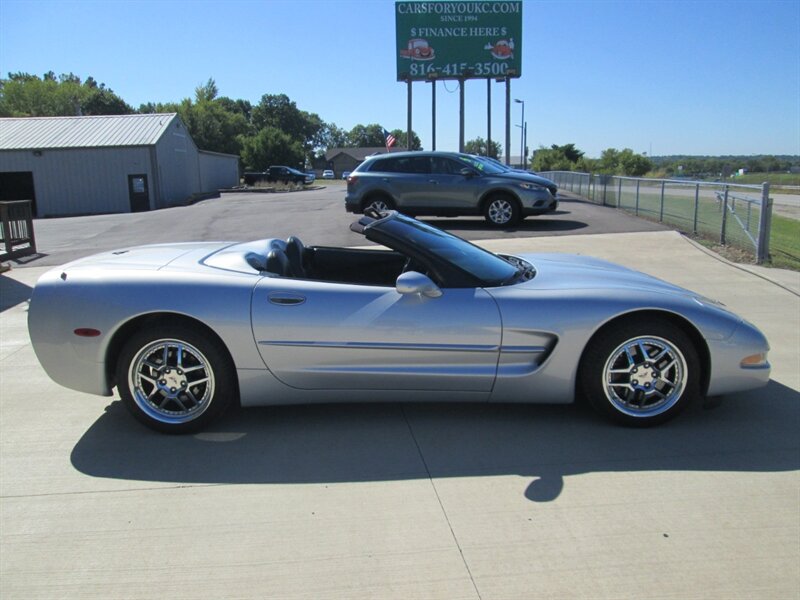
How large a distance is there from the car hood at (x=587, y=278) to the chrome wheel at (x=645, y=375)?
389 millimetres

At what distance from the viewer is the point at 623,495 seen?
3.23m

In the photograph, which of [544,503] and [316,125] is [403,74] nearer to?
[544,503]

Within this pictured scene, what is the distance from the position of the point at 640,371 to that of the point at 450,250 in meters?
1.37

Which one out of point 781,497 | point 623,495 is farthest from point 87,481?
point 781,497

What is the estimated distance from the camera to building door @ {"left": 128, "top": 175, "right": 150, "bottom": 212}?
110 ft

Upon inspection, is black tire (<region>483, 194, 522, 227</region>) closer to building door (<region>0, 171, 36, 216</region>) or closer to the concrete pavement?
the concrete pavement

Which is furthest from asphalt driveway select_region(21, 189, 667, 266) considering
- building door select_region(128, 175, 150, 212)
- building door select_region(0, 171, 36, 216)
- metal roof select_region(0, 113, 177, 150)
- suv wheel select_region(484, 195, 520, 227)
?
building door select_region(0, 171, 36, 216)

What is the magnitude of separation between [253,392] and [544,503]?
177 cm

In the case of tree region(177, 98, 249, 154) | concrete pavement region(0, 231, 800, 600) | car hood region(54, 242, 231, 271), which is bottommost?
concrete pavement region(0, 231, 800, 600)

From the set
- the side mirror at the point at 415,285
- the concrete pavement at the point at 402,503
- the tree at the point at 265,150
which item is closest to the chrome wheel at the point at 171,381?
the concrete pavement at the point at 402,503

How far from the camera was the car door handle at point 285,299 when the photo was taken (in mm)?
3818

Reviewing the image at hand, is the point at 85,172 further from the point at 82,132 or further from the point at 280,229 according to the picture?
the point at 280,229

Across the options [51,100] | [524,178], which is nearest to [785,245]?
[524,178]

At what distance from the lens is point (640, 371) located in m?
3.89
